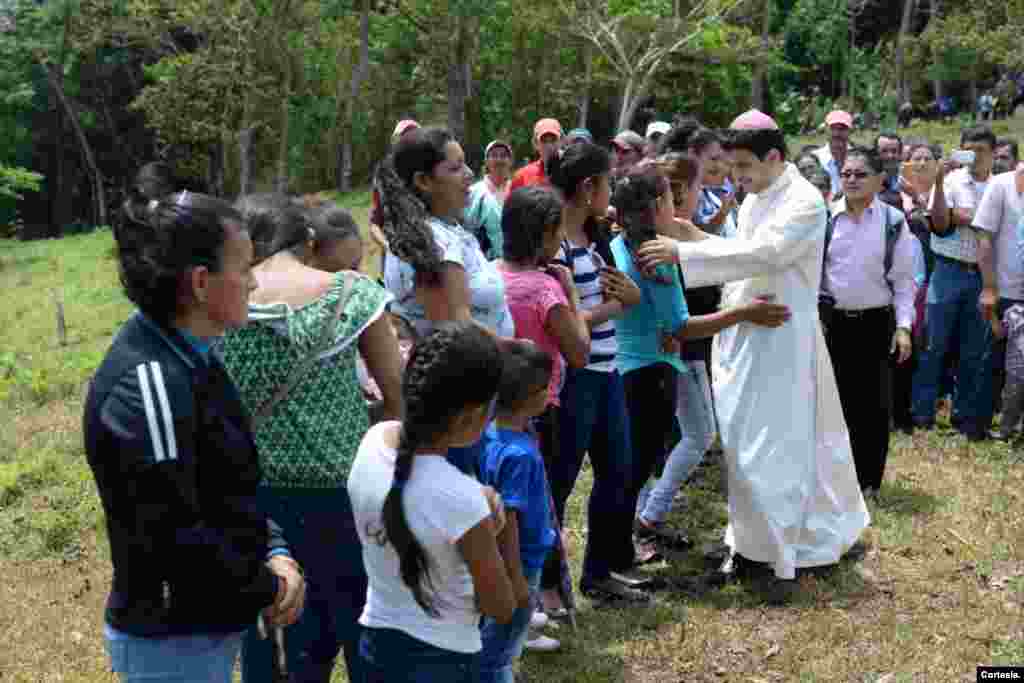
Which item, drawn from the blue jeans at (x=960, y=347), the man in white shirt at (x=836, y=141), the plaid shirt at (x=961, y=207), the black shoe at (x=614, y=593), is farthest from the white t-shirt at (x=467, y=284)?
the man in white shirt at (x=836, y=141)

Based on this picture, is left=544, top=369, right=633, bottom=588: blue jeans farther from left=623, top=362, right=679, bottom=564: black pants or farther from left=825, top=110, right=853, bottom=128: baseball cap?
left=825, top=110, right=853, bottom=128: baseball cap

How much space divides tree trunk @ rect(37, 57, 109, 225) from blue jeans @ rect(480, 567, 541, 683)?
109 feet

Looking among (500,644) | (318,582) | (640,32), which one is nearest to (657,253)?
(500,644)

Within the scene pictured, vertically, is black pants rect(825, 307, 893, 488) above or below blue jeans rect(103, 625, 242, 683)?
below

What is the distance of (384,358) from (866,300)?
3694mm

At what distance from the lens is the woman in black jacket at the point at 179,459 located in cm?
222

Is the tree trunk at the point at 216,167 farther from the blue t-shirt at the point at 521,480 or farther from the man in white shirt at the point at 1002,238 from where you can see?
the blue t-shirt at the point at 521,480

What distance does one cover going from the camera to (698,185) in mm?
5473

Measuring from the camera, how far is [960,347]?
755 cm

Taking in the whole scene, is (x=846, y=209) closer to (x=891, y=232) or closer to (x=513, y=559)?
(x=891, y=232)

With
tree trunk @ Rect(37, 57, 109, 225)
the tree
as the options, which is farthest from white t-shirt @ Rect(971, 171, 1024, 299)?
tree trunk @ Rect(37, 57, 109, 225)

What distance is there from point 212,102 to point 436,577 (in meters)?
27.8

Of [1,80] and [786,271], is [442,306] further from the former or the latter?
[1,80]

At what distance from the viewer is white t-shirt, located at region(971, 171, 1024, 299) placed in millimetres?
6902
